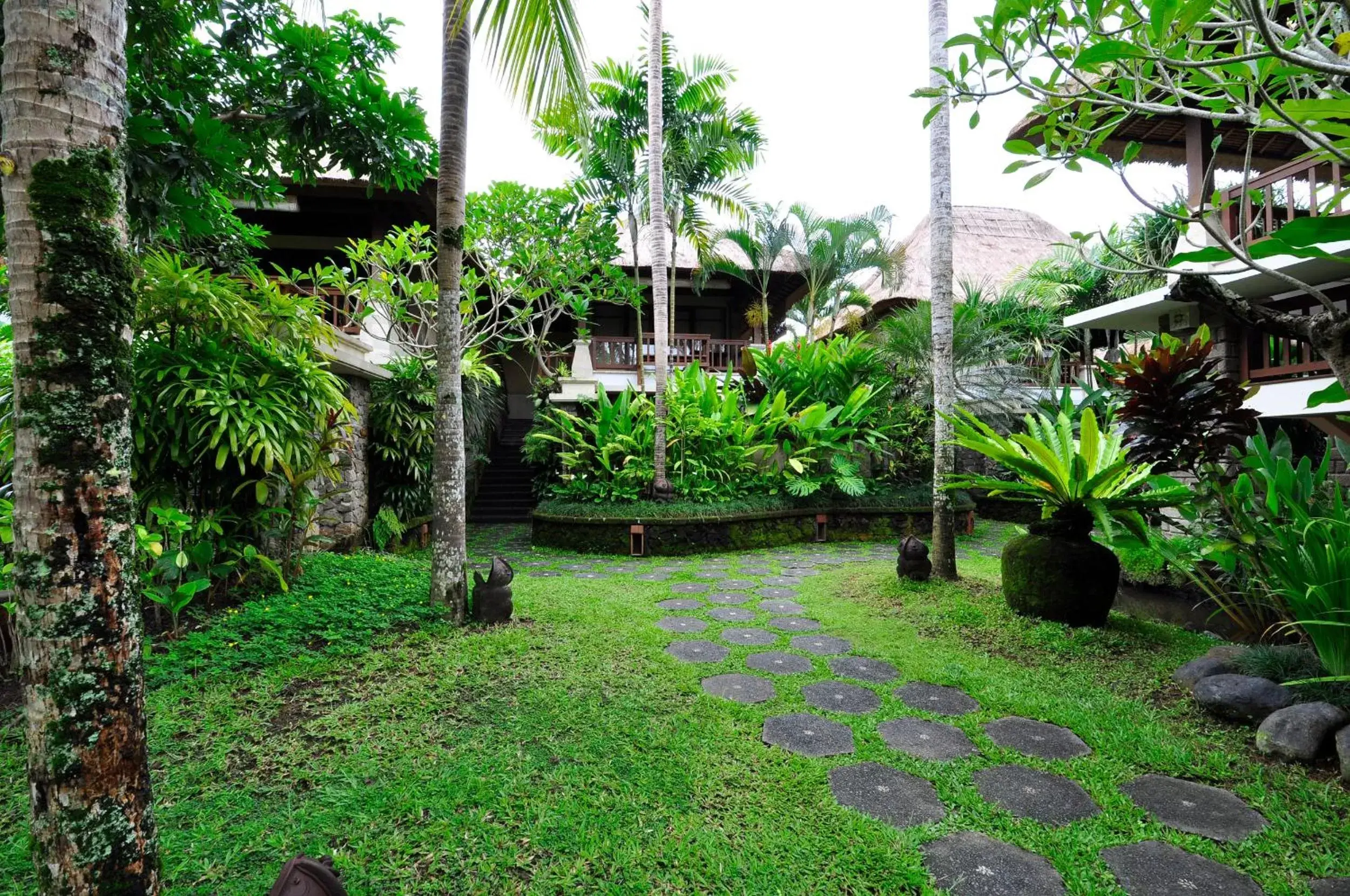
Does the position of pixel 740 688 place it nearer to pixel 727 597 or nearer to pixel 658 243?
pixel 727 597

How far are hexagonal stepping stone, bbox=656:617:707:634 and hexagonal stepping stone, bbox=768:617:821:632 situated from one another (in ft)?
1.60

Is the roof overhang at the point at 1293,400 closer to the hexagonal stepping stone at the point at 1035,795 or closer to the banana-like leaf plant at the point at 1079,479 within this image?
the banana-like leaf plant at the point at 1079,479

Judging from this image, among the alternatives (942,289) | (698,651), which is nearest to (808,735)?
(698,651)

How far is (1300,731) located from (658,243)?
7022 millimetres

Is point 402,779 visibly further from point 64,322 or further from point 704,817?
point 64,322

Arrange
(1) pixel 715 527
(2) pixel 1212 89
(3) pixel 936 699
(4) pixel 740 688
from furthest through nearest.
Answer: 1. (1) pixel 715 527
2. (4) pixel 740 688
3. (3) pixel 936 699
4. (2) pixel 1212 89

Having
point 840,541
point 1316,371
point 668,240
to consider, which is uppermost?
point 668,240

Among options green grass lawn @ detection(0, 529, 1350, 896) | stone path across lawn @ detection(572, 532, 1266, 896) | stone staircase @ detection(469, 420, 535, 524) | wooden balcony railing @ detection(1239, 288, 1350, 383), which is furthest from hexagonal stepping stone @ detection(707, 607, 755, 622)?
wooden balcony railing @ detection(1239, 288, 1350, 383)

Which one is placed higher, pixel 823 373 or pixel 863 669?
pixel 823 373

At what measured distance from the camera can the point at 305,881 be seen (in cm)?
116

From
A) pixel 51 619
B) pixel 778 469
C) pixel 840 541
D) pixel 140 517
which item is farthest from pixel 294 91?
pixel 840 541

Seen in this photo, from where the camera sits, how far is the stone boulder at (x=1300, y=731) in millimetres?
2090

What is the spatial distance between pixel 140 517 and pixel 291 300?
1608mm

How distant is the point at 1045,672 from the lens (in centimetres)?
300
